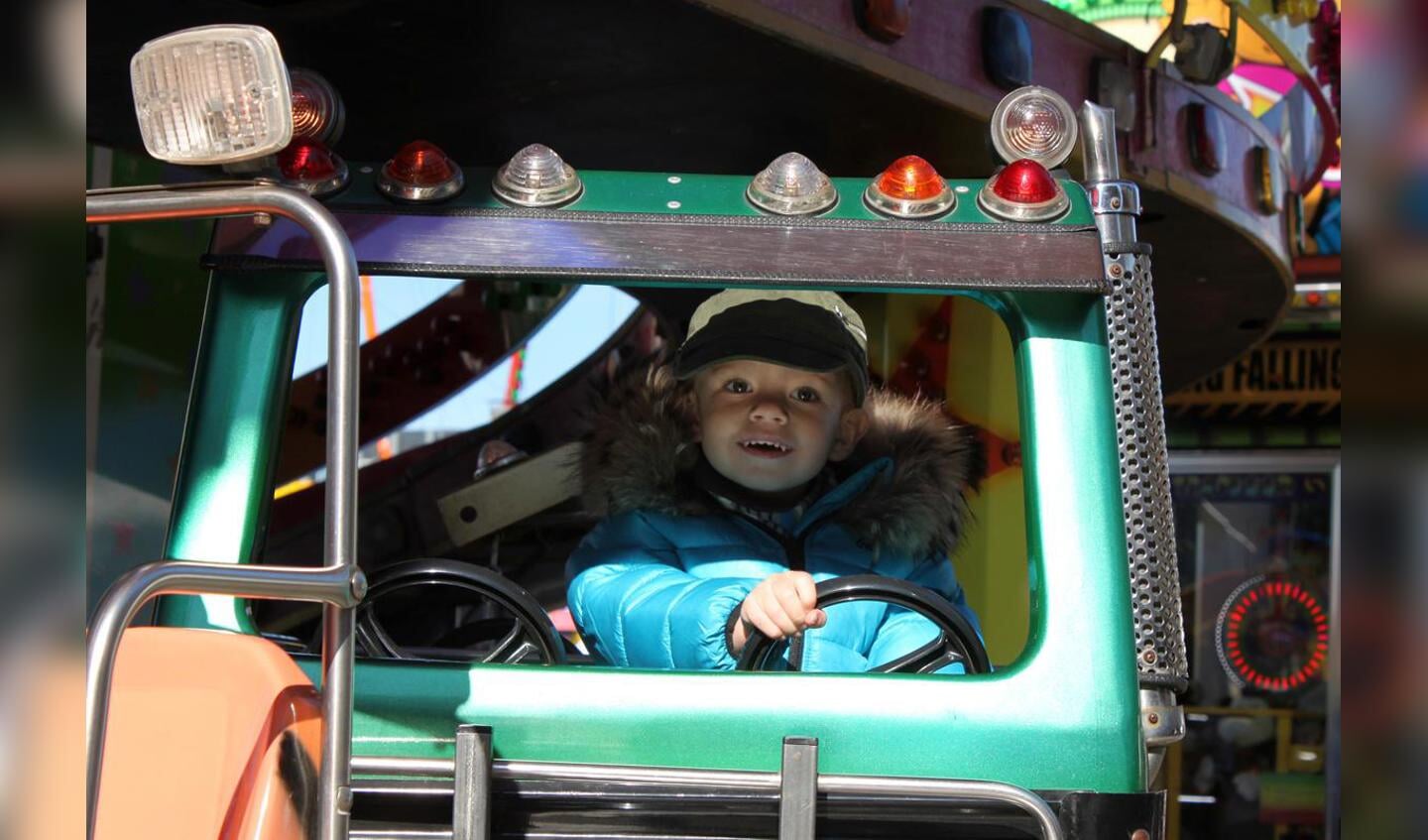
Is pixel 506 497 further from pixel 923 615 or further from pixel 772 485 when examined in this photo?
pixel 923 615

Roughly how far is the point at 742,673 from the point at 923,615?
298 millimetres

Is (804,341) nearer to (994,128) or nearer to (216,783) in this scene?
(994,128)

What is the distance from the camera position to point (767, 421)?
8.46 ft

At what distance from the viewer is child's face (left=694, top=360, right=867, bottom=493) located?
259 cm

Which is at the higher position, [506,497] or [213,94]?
[213,94]

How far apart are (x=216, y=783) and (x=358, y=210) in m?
0.81

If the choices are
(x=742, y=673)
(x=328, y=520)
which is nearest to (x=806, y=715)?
(x=742, y=673)

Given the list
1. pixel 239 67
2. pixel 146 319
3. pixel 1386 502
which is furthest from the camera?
pixel 146 319

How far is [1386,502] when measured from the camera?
0.79 meters

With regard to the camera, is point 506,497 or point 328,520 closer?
point 328,520

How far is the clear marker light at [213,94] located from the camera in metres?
1.50

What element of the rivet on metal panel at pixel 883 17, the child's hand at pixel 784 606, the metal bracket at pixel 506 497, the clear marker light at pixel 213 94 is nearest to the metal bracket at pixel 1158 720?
the child's hand at pixel 784 606

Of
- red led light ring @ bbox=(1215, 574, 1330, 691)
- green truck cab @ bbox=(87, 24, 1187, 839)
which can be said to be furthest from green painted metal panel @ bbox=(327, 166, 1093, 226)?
red led light ring @ bbox=(1215, 574, 1330, 691)

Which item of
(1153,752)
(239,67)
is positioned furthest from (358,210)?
(1153,752)
